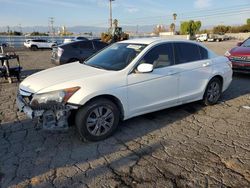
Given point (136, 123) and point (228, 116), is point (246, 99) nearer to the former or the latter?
point (228, 116)

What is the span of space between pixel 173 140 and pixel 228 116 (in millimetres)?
1776

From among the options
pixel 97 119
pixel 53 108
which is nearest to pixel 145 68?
pixel 97 119

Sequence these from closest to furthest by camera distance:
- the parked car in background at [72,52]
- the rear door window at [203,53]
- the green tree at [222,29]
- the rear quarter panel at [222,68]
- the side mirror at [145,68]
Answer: the side mirror at [145,68]
the rear door window at [203,53]
the rear quarter panel at [222,68]
the parked car in background at [72,52]
the green tree at [222,29]

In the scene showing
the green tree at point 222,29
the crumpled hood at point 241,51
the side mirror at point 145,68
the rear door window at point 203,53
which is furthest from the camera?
the green tree at point 222,29

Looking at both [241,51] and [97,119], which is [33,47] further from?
[97,119]

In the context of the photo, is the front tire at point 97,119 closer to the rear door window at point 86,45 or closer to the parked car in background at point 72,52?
the parked car in background at point 72,52

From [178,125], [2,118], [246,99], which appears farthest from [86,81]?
[246,99]

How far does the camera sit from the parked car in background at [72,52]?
10.9 meters

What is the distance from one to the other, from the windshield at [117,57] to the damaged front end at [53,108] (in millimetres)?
1008

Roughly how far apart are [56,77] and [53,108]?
0.64 metres

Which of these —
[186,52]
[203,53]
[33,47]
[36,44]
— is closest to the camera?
[186,52]

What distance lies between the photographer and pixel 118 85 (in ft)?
13.4

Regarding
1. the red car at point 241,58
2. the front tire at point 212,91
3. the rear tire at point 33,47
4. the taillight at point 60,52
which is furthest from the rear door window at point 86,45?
the rear tire at point 33,47

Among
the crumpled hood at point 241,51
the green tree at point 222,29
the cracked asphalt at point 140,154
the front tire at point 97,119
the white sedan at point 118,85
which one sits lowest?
the cracked asphalt at point 140,154
